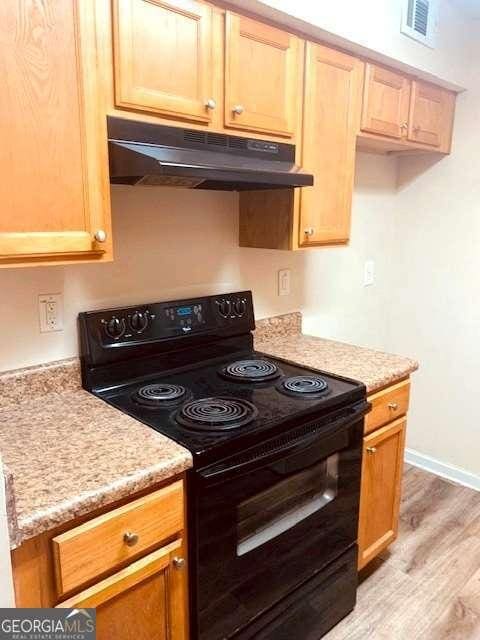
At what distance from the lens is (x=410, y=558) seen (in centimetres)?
215

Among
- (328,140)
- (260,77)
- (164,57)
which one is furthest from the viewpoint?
(328,140)

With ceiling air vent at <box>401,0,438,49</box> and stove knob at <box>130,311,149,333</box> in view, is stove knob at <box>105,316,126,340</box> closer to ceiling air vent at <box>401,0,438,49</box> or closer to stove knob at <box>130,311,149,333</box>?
stove knob at <box>130,311,149,333</box>

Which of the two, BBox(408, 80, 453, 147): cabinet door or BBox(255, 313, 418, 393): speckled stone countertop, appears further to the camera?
BBox(408, 80, 453, 147): cabinet door

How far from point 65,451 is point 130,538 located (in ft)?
0.87

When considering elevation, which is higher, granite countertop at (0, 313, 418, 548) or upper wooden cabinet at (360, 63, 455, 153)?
upper wooden cabinet at (360, 63, 455, 153)

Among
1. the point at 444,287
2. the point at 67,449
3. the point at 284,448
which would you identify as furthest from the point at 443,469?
the point at 67,449

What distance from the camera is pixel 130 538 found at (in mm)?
1102

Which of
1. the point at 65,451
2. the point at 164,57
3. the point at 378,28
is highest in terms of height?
the point at 378,28

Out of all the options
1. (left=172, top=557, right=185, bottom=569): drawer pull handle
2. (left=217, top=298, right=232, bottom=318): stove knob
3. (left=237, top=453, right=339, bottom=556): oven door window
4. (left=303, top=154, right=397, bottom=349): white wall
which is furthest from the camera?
(left=303, top=154, right=397, bottom=349): white wall

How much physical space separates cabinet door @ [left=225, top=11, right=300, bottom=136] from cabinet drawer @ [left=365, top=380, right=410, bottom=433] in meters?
1.02

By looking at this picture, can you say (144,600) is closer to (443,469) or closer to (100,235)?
(100,235)

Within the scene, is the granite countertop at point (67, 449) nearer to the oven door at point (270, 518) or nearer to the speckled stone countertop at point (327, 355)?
the speckled stone countertop at point (327, 355)

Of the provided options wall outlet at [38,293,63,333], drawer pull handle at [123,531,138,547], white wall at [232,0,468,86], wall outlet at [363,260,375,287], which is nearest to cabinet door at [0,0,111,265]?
wall outlet at [38,293,63,333]

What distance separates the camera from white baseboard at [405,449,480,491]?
2.69 meters
